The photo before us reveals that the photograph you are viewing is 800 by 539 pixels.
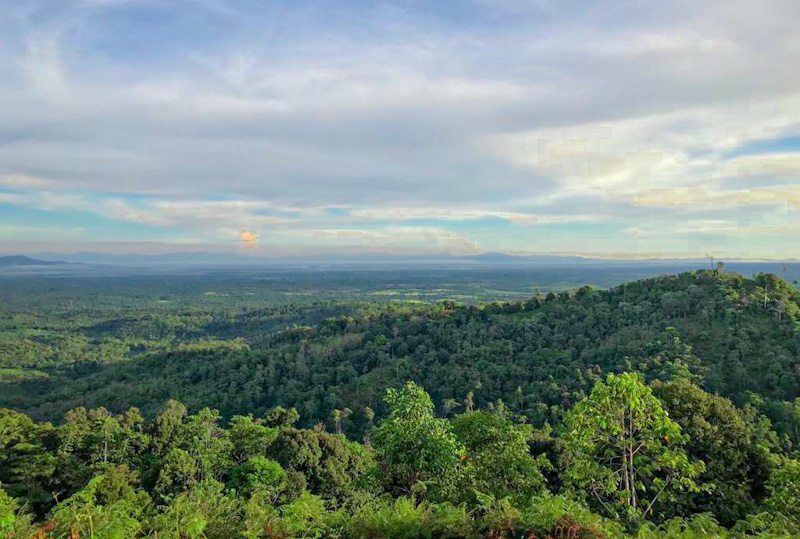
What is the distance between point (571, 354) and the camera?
54719 mm

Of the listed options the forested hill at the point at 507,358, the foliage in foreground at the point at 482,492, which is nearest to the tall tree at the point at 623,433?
the foliage in foreground at the point at 482,492

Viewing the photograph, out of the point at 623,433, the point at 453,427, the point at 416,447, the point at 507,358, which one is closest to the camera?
the point at 623,433

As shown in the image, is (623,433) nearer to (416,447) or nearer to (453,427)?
(416,447)

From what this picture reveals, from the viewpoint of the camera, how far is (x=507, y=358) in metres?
58.4

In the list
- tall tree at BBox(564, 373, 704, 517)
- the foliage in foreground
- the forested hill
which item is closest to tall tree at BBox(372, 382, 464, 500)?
the foliage in foreground

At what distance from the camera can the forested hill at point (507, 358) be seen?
44.2 meters

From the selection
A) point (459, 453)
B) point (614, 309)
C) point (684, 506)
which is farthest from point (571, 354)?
point (459, 453)

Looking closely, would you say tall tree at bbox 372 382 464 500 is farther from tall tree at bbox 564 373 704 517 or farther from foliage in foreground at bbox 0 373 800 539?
tall tree at bbox 564 373 704 517

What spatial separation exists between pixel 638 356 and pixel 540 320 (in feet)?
55.0

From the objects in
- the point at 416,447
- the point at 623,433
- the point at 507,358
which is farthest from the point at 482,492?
the point at 507,358

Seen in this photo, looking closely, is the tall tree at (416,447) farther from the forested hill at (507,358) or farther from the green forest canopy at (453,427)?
the forested hill at (507,358)

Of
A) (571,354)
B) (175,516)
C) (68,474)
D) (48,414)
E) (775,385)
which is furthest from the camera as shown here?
(48,414)

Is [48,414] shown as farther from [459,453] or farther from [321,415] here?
[459,453]

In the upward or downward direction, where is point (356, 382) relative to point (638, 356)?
downward
